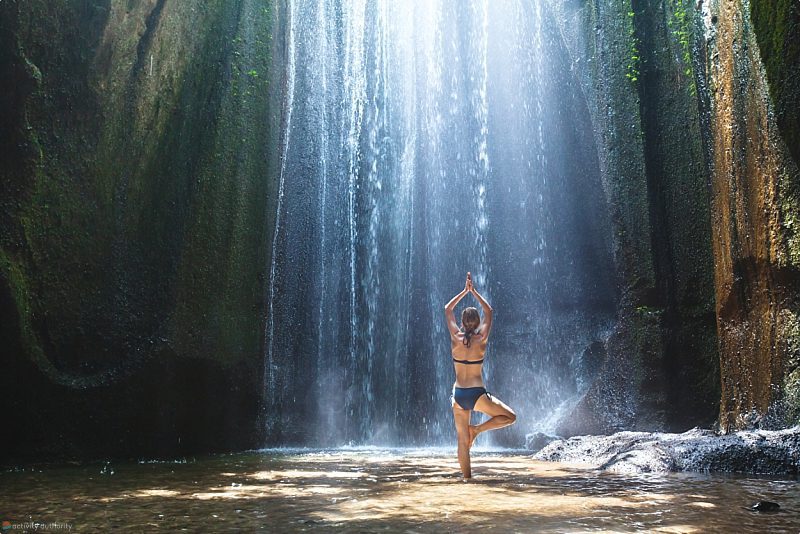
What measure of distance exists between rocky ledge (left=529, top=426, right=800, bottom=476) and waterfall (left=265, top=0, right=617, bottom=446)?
4.50 metres

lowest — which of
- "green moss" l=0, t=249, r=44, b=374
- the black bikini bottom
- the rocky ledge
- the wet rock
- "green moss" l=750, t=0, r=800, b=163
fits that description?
the rocky ledge

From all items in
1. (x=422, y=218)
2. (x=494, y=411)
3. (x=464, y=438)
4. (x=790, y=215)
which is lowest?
(x=464, y=438)

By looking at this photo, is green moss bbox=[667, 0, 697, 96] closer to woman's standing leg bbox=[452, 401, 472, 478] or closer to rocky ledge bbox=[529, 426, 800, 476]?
rocky ledge bbox=[529, 426, 800, 476]

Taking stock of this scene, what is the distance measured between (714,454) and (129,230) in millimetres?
6831

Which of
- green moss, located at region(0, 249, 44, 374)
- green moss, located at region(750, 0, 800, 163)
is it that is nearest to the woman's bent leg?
green moss, located at region(750, 0, 800, 163)

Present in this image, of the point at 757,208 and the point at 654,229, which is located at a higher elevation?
the point at 654,229

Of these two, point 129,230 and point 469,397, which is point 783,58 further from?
point 129,230

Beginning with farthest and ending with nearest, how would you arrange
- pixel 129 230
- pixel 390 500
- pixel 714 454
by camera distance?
pixel 129 230
pixel 714 454
pixel 390 500

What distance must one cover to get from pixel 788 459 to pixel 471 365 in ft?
8.50

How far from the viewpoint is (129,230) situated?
8305mm

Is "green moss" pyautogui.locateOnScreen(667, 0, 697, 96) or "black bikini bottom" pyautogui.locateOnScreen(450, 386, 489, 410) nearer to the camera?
"black bikini bottom" pyautogui.locateOnScreen(450, 386, 489, 410)

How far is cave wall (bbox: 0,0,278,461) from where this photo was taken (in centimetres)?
746

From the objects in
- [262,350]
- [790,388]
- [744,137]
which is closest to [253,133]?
[262,350]

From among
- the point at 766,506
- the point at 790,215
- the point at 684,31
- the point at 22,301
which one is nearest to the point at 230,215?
the point at 22,301
